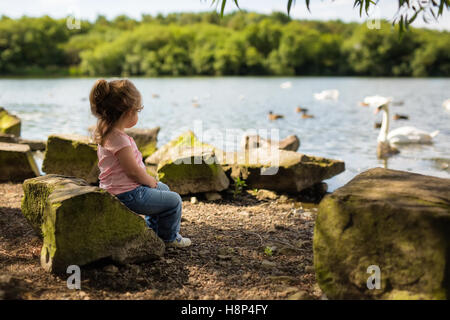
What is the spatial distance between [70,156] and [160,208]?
151 inches

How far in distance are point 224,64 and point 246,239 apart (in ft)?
205

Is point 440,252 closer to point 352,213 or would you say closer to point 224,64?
point 352,213

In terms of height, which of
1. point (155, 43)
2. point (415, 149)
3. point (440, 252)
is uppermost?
point (155, 43)

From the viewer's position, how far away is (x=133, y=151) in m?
3.52

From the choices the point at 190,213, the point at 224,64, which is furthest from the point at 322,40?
the point at 190,213

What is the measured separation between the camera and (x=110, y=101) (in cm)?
341

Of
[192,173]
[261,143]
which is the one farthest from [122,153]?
[261,143]

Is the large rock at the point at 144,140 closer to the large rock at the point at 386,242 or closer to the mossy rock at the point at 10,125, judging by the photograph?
the mossy rock at the point at 10,125

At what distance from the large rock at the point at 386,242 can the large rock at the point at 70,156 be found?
4.92 meters

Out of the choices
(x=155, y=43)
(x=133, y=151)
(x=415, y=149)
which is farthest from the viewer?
(x=155, y=43)

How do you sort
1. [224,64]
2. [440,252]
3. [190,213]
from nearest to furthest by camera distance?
[440,252] → [190,213] → [224,64]

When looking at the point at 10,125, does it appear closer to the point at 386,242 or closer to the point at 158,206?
the point at 158,206

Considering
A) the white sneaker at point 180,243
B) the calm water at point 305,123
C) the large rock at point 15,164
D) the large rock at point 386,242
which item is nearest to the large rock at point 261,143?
the calm water at point 305,123

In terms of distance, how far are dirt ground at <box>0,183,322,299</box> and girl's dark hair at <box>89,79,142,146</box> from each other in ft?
3.58
